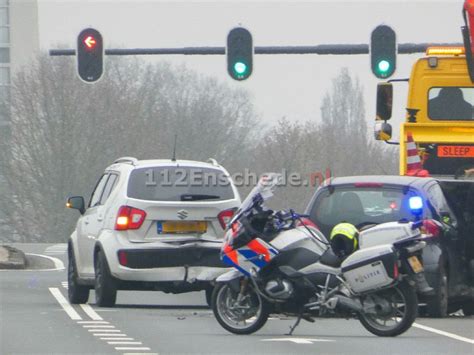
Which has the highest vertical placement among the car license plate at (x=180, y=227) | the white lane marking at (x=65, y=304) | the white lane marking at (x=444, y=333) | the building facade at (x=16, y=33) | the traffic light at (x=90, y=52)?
the building facade at (x=16, y=33)

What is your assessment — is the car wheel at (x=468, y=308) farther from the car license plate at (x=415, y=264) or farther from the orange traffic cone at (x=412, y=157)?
the orange traffic cone at (x=412, y=157)

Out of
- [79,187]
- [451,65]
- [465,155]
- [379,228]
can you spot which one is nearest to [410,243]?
[379,228]

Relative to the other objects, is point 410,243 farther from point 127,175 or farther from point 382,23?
point 382,23

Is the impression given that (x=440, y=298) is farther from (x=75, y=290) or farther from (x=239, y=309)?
(x=75, y=290)

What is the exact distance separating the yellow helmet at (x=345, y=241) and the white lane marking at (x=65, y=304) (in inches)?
124

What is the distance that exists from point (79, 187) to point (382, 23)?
59.8 meters

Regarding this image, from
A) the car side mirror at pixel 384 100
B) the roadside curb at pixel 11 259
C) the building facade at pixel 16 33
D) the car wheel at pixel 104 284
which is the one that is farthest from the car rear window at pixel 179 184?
the building facade at pixel 16 33

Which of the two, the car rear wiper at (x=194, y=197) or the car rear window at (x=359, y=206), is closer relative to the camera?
the car rear window at (x=359, y=206)

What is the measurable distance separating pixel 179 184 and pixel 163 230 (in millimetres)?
579

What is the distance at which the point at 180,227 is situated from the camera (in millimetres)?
18250

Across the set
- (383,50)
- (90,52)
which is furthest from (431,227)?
(90,52)

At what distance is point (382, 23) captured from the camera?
A: 26.8 m

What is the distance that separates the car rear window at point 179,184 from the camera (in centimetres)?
1834

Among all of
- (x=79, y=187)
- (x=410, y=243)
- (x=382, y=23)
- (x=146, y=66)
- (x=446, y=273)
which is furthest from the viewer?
(x=146, y=66)
